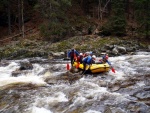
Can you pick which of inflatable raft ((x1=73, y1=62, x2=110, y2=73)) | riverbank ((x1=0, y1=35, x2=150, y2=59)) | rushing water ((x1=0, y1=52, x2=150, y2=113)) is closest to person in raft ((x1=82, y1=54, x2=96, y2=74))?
inflatable raft ((x1=73, y1=62, x2=110, y2=73))

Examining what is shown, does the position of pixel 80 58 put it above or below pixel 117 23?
below

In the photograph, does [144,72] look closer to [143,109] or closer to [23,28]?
[143,109]

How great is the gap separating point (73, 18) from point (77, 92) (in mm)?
22413

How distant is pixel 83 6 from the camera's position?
3622cm

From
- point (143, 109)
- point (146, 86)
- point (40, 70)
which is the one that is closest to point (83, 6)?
point (40, 70)

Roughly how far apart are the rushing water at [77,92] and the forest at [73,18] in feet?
40.7

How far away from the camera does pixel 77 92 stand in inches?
458

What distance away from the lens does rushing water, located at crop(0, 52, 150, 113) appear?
980cm

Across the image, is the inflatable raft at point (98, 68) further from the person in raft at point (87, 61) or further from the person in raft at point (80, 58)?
the person in raft at point (80, 58)

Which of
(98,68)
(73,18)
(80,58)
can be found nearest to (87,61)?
(98,68)

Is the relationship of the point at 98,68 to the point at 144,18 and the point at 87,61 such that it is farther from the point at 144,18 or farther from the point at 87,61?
the point at 144,18

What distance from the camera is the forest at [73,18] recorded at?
93.4 feet

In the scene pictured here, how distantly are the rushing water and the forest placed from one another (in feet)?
40.7

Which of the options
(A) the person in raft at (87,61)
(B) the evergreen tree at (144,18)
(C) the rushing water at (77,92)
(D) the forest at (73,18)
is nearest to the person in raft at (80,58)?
(A) the person in raft at (87,61)
